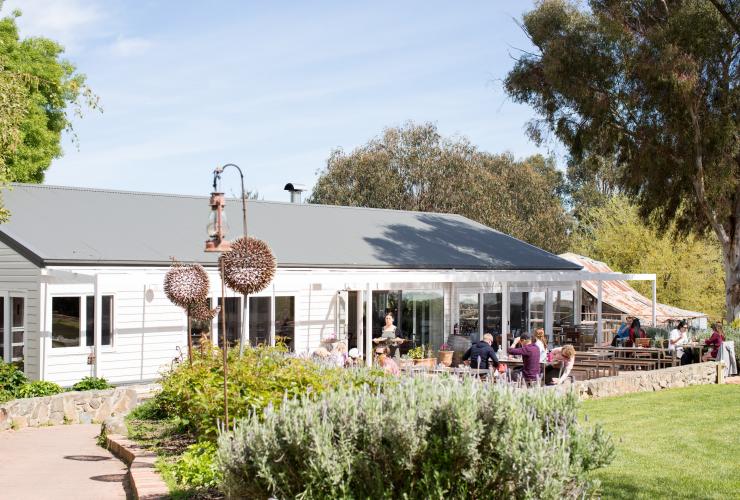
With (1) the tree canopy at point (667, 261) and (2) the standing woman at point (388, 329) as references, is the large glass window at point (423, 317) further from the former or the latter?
(1) the tree canopy at point (667, 261)

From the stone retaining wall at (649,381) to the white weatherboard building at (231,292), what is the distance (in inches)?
195

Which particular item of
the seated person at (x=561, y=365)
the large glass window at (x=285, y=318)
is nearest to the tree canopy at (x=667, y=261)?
the large glass window at (x=285, y=318)

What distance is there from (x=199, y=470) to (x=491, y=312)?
57.6ft

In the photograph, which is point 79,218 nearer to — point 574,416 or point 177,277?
point 177,277

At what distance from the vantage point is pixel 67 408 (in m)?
13.2

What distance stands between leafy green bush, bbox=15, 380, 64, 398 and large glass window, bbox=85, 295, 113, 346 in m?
2.08

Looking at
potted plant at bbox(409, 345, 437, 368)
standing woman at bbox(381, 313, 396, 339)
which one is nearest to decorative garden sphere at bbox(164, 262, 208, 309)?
potted plant at bbox(409, 345, 437, 368)

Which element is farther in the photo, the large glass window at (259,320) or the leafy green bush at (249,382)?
the large glass window at (259,320)

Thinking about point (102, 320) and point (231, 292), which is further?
point (231, 292)

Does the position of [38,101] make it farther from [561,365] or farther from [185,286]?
[561,365]

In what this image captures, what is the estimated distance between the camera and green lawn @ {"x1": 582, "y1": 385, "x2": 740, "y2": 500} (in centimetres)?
768

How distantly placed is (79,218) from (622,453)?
1291 centimetres

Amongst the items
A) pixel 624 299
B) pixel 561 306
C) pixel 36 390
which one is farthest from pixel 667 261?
pixel 36 390

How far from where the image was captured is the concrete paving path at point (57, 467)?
26.5ft
